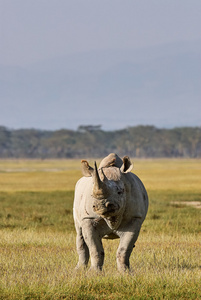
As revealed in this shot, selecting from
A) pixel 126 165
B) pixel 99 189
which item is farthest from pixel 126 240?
pixel 99 189

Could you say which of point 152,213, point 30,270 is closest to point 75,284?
point 30,270

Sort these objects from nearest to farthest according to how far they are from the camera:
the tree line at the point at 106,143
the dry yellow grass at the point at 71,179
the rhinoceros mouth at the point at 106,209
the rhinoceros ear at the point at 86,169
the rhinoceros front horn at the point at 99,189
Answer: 1. the rhinoceros front horn at the point at 99,189
2. the rhinoceros mouth at the point at 106,209
3. the rhinoceros ear at the point at 86,169
4. the dry yellow grass at the point at 71,179
5. the tree line at the point at 106,143

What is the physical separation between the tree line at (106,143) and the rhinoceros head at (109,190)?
136 m

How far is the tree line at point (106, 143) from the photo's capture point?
483ft

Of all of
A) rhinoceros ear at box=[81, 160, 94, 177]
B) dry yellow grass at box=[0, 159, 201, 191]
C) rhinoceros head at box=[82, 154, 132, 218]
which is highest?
rhinoceros ear at box=[81, 160, 94, 177]

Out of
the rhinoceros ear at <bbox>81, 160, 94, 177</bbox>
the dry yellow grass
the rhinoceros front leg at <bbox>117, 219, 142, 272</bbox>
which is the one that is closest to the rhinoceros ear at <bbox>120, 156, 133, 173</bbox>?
the rhinoceros ear at <bbox>81, 160, 94, 177</bbox>

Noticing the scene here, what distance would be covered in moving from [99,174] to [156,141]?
143m

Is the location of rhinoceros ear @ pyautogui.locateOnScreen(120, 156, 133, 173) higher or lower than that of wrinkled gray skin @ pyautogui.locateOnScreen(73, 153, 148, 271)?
higher

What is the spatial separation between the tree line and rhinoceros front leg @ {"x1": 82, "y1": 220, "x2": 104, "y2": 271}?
135250 millimetres

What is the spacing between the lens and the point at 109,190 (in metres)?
6.79

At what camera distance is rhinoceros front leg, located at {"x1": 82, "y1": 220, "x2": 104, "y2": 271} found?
25.2ft

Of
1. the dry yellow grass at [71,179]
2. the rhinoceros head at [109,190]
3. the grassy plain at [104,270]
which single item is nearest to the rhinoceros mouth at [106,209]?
the rhinoceros head at [109,190]

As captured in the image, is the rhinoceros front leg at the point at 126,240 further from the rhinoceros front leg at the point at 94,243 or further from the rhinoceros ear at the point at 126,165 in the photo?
the rhinoceros ear at the point at 126,165

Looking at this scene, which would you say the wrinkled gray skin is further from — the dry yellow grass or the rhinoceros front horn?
the dry yellow grass
